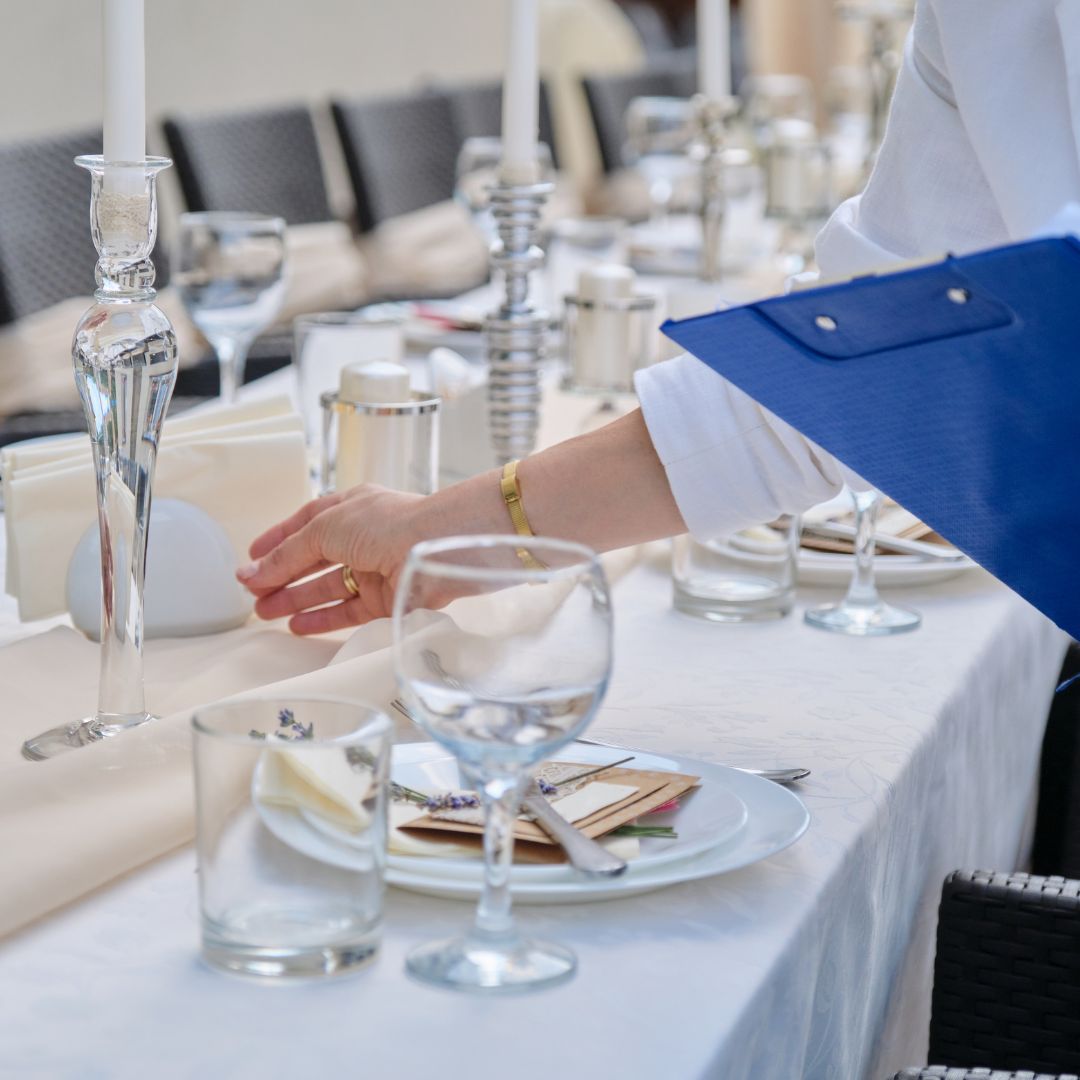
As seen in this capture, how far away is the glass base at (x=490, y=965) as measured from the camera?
0.57 meters

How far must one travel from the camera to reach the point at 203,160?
249cm

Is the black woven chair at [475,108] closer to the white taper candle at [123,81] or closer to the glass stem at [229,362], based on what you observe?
the glass stem at [229,362]

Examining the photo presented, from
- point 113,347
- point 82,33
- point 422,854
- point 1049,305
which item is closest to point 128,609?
point 113,347

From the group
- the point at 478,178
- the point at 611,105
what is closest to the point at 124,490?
the point at 478,178

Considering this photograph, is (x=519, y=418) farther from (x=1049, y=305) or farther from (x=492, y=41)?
(x=492, y=41)

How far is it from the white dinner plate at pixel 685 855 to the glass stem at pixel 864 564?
1.15 ft

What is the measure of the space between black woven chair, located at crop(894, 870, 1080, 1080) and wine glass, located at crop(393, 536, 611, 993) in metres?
0.40

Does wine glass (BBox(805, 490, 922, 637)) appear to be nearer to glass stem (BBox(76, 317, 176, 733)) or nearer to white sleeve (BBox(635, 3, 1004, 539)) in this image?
white sleeve (BBox(635, 3, 1004, 539))

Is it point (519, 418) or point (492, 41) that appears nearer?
point (519, 418)

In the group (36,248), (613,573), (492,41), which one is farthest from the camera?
(492,41)

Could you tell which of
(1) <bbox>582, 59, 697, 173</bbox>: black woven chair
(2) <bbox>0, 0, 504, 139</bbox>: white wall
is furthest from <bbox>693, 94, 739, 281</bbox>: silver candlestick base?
(2) <bbox>0, 0, 504, 139</bbox>: white wall

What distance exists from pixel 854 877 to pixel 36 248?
1660 millimetres

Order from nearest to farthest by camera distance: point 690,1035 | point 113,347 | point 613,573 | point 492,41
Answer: point 690,1035, point 113,347, point 613,573, point 492,41

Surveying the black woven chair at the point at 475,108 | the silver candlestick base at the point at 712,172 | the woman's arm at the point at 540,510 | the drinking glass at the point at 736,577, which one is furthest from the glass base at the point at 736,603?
the black woven chair at the point at 475,108
